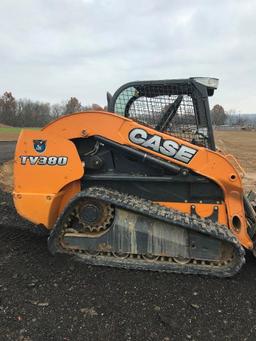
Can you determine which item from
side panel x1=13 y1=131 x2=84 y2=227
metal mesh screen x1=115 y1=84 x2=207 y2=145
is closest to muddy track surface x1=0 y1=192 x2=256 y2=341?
side panel x1=13 y1=131 x2=84 y2=227

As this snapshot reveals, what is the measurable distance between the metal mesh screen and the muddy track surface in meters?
1.80

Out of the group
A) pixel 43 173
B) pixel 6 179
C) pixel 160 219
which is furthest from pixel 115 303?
pixel 6 179

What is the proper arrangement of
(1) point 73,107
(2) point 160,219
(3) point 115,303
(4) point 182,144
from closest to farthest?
1. (3) point 115,303
2. (2) point 160,219
3. (4) point 182,144
4. (1) point 73,107

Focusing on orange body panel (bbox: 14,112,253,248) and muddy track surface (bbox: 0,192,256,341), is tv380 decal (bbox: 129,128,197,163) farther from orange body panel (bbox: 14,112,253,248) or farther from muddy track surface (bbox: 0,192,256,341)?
muddy track surface (bbox: 0,192,256,341)

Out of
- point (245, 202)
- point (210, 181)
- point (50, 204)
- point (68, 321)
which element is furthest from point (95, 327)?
point (245, 202)

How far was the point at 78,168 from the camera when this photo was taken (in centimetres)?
470

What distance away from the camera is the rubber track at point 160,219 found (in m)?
4.27

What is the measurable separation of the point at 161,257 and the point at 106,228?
735mm

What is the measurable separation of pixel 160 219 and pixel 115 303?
1.07m

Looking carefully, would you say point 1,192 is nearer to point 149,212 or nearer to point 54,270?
point 54,270

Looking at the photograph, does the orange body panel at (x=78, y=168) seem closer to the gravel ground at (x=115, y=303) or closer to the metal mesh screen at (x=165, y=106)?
the metal mesh screen at (x=165, y=106)

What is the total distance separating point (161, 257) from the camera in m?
4.47

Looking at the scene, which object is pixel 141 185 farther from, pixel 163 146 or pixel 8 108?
pixel 8 108

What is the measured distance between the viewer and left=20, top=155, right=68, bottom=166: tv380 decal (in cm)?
470
